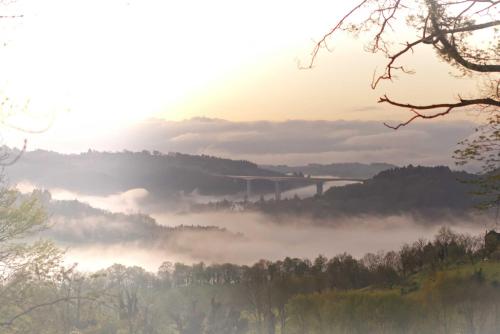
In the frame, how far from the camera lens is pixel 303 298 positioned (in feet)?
274

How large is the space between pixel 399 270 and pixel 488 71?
125 meters

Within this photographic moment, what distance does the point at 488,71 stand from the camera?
955 centimetres

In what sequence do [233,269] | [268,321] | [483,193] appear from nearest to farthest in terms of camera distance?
[483,193] < [268,321] < [233,269]

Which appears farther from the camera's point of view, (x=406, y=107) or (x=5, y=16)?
(x=5, y=16)

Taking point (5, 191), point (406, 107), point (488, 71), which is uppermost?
point (488, 71)

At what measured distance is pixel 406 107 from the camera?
9.07m

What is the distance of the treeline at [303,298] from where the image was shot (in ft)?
140

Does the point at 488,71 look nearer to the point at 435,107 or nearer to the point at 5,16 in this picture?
the point at 435,107

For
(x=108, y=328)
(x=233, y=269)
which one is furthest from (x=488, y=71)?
(x=233, y=269)

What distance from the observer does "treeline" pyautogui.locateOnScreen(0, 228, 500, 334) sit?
1680 inches

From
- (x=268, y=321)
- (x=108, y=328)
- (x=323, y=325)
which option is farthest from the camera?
(x=268, y=321)

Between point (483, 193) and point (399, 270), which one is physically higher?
point (483, 193)

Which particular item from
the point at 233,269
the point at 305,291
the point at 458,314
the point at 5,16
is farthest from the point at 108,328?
the point at 233,269

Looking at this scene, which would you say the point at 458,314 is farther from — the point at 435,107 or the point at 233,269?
the point at 233,269
